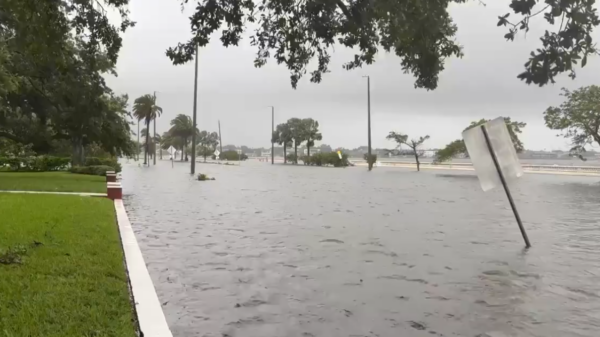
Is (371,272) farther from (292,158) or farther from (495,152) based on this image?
(292,158)

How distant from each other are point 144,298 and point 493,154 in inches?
279

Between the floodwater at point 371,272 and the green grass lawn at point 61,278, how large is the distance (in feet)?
2.09

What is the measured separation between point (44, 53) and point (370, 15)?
239 inches

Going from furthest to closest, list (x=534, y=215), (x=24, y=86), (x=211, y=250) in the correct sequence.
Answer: (x=24, y=86)
(x=534, y=215)
(x=211, y=250)

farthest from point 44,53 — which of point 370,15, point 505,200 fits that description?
point 505,200

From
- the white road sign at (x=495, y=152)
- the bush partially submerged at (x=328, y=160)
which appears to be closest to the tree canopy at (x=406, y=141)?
the bush partially submerged at (x=328, y=160)

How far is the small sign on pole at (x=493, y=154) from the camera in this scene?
10.3m

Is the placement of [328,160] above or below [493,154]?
below

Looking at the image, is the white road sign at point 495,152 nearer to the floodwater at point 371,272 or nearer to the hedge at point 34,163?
the floodwater at point 371,272

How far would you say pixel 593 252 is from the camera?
1018cm

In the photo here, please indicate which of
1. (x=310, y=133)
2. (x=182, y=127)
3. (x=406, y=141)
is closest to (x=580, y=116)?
(x=406, y=141)

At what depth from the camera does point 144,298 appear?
606cm

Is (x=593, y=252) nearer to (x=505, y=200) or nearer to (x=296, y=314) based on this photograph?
(x=296, y=314)

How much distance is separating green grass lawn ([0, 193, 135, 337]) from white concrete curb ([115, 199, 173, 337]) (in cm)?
11
